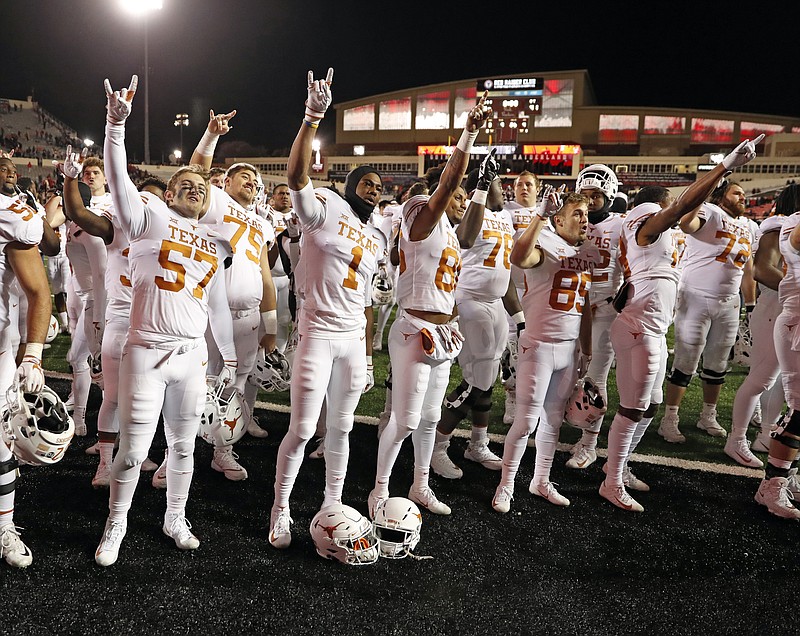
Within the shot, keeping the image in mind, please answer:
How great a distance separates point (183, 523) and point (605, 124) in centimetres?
5499

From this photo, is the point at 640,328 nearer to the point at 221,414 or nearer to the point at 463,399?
the point at 463,399

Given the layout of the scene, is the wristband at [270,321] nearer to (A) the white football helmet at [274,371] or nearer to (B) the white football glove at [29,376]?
(A) the white football helmet at [274,371]

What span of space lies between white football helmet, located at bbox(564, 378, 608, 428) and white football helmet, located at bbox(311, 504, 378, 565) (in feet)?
5.31

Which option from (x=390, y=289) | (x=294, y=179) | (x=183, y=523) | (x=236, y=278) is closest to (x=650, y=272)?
(x=294, y=179)

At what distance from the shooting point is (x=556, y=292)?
13.8 feet

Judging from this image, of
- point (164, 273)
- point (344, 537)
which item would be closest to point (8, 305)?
point (164, 273)

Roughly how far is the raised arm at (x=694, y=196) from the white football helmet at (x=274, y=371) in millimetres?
2599

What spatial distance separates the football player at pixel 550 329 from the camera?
164 inches

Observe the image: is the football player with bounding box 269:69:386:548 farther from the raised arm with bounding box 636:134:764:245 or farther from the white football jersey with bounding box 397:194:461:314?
the raised arm with bounding box 636:134:764:245

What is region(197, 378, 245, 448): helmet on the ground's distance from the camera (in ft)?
13.3

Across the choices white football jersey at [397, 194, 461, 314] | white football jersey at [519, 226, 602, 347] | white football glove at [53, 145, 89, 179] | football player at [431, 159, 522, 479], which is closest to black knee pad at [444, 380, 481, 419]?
football player at [431, 159, 522, 479]

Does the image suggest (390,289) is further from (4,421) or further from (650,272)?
(4,421)

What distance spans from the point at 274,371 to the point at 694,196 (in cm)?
297

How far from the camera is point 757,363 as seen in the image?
5.04 meters
